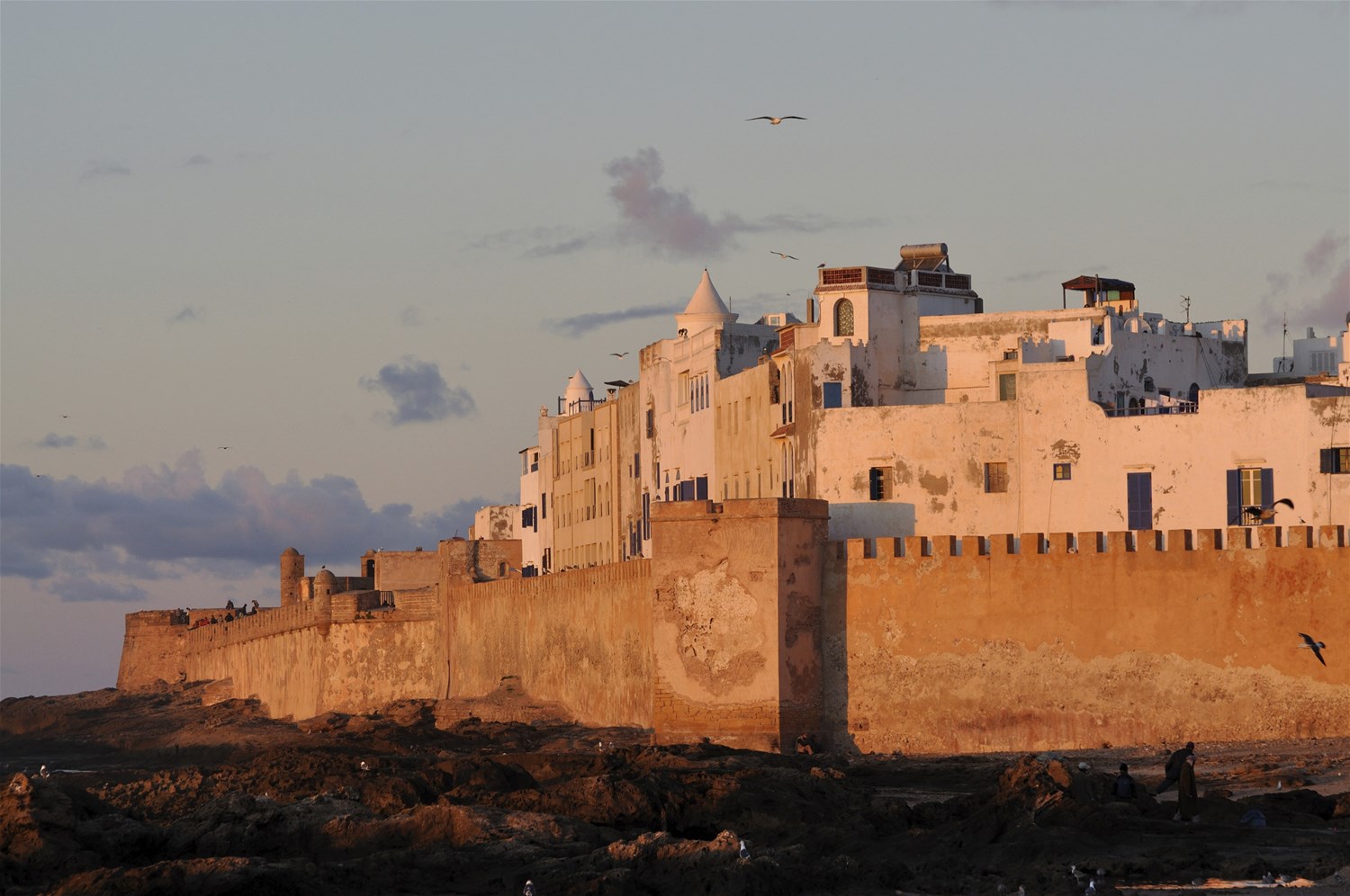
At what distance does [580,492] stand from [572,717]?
17.1m

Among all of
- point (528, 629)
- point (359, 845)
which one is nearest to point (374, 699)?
point (528, 629)

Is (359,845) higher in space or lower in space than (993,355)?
lower

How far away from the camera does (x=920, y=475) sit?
40.9m

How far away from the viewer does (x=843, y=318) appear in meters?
46.8

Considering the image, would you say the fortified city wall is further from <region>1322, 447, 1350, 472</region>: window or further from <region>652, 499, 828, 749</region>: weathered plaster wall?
<region>1322, 447, 1350, 472</region>: window

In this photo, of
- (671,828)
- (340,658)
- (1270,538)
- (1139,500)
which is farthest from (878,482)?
(340,658)

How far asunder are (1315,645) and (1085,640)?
130 inches

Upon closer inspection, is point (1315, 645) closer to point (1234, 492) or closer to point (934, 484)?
point (1234, 492)


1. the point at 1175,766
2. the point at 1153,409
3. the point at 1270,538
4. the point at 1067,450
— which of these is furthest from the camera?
the point at 1153,409

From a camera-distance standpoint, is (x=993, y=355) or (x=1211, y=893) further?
(x=993, y=355)

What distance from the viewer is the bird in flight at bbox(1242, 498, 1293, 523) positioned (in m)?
37.6

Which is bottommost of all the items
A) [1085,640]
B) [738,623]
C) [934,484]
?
[1085,640]

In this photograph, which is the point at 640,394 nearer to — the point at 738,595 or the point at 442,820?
the point at 738,595

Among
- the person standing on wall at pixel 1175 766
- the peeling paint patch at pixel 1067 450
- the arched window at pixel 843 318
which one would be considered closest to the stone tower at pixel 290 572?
the arched window at pixel 843 318
